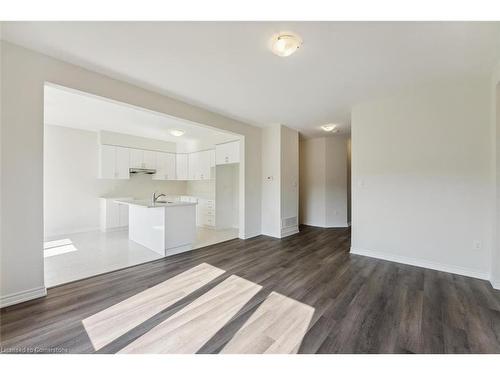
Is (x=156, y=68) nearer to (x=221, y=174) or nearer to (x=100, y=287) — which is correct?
(x=100, y=287)

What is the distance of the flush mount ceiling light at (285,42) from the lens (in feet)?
6.18

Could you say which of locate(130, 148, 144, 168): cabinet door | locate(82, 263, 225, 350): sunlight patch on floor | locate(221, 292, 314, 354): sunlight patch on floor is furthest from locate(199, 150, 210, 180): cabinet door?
locate(221, 292, 314, 354): sunlight patch on floor

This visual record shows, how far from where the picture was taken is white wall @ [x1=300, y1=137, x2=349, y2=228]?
19.8 ft

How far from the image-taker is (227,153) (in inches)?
208

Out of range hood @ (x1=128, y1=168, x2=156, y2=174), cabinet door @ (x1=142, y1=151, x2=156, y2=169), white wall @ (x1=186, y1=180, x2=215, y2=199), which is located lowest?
white wall @ (x1=186, y1=180, x2=215, y2=199)

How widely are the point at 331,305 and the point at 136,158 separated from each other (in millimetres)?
5897

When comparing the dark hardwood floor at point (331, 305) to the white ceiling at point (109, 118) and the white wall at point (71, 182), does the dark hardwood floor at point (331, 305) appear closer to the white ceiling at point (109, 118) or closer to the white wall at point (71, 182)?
the white ceiling at point (109, 118)

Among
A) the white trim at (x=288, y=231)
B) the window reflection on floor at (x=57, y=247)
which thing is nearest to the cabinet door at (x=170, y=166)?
the window reflection on floor at (x=57, y=247)

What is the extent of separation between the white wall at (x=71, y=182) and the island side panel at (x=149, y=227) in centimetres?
189

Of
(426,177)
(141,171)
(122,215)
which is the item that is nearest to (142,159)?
(141,171)

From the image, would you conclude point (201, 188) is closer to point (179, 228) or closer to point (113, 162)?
point (113, 162)

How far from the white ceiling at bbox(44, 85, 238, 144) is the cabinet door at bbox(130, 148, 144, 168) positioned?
1.57 feet

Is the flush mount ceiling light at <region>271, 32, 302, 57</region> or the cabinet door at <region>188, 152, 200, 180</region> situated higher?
the flush mount ceiling light at <region>271, 32, 302, 57</region>

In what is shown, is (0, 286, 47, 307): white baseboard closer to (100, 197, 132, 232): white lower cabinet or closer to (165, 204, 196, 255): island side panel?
(165, 204, 196, 255): island side panel
